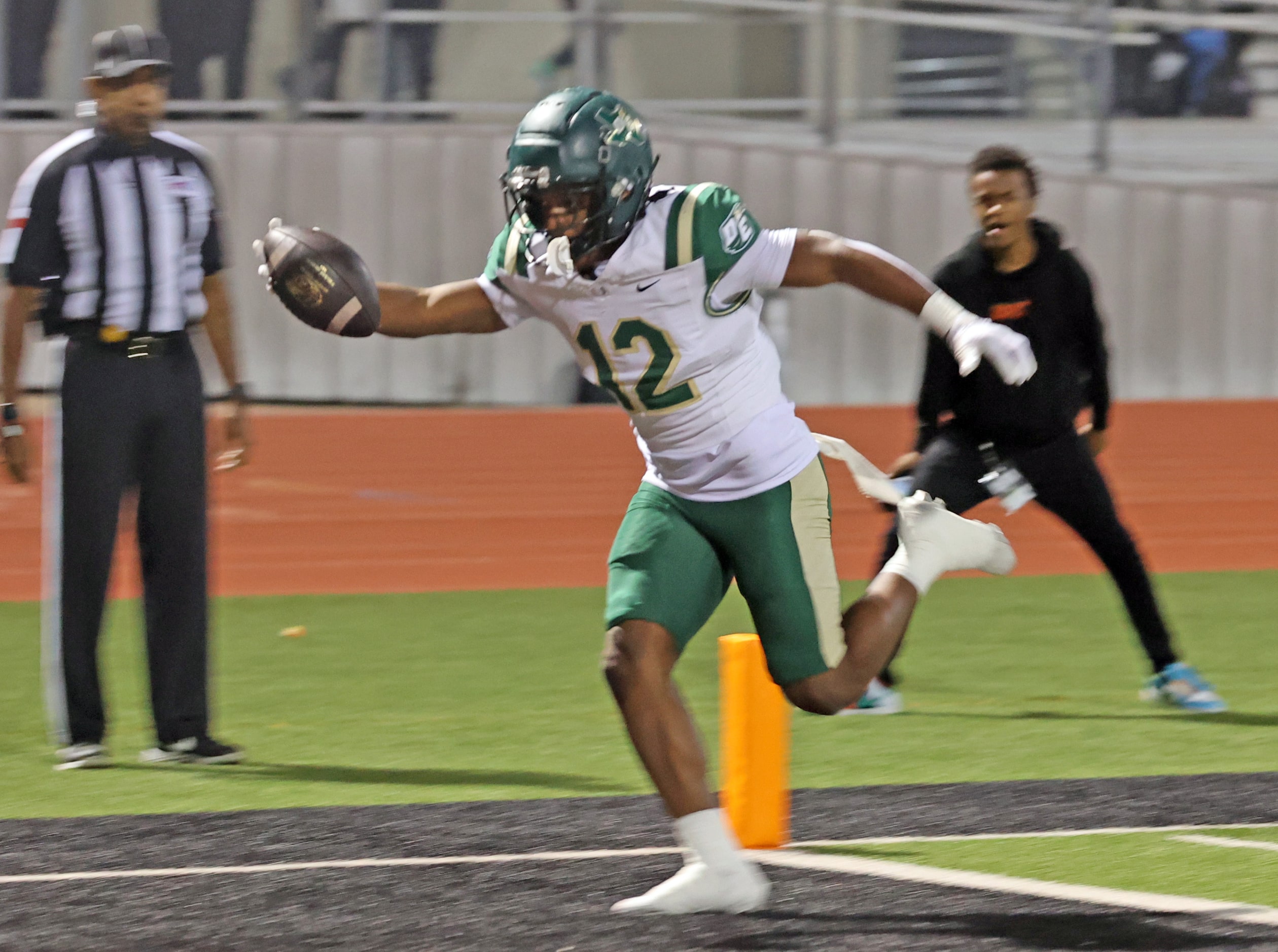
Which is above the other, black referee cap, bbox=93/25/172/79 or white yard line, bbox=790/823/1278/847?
black referee cap, bbox=93/25/172/79

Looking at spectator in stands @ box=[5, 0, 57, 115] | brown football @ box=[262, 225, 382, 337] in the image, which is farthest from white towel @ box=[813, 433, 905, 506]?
spectator in stands @ box=[5, 0, 57, 115]

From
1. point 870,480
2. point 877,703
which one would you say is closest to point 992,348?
point 870,480

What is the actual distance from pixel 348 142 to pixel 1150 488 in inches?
213

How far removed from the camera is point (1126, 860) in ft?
15.5

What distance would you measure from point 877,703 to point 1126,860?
206 cm

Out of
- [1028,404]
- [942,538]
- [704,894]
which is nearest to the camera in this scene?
[704,894]

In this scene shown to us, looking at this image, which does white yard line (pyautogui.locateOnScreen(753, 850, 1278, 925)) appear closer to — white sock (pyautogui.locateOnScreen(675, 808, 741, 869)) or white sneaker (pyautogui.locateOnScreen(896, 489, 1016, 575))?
white sock (pyautogui.locateOnScreen(675, 808, 741, 869))

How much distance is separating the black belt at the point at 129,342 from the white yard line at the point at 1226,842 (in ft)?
9.81

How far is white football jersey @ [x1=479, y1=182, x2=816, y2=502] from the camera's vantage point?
4488mm

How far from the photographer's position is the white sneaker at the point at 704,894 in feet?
14.1

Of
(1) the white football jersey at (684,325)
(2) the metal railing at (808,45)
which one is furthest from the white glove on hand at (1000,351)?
(2) the metal railing at (808,45)

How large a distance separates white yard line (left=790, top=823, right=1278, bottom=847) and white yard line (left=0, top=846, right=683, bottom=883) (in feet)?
1.32

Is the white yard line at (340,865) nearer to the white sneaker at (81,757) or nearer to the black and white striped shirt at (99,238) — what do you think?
the white sneaker at (81,757)

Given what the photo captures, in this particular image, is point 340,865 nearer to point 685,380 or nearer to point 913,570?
point 685,380
